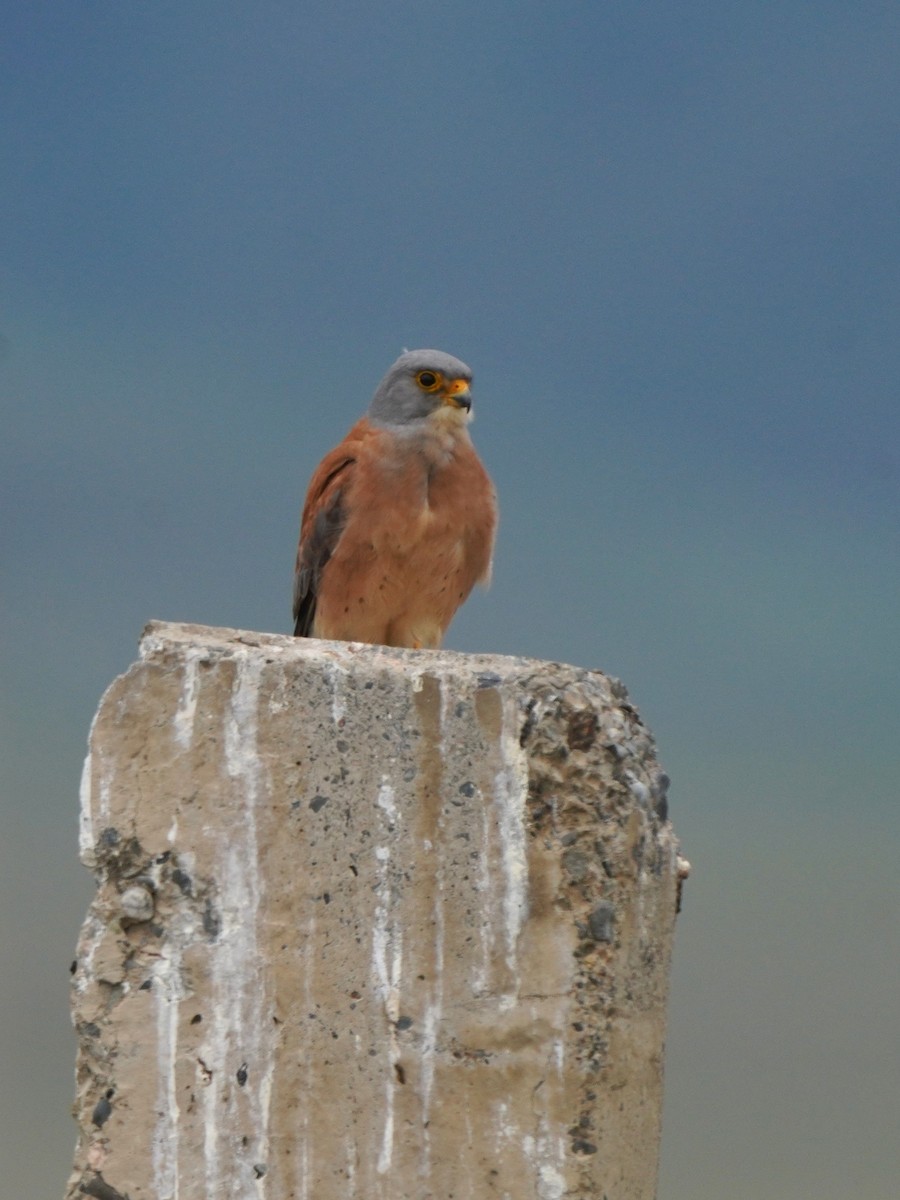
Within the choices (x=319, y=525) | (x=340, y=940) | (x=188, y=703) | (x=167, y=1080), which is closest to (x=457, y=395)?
(x=319, y=525)

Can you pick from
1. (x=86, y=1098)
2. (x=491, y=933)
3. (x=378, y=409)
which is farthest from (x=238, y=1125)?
(x=378, y=409)

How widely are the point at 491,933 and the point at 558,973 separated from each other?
221mm

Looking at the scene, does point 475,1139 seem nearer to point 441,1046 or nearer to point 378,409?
point 441,1046

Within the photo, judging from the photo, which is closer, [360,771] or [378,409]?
[360,771]

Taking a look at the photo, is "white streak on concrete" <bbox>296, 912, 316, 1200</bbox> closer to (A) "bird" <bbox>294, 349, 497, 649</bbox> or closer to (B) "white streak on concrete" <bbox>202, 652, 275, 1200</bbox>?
(B) "white streak on concrete" <bbox>202, 652, 275, 1200</bbox>

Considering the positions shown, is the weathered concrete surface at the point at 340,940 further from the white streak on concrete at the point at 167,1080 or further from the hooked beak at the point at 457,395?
the hooked beak at the point at 457,395

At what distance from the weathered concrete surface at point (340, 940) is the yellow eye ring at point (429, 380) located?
2666mm

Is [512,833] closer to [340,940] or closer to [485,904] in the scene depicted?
[485,904]

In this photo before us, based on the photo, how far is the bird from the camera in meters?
6.27

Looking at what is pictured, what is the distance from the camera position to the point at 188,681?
404cm

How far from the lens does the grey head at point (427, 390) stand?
6.49 meters

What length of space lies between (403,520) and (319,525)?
17.4 inches

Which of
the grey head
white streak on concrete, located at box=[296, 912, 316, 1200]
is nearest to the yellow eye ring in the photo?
the grey head

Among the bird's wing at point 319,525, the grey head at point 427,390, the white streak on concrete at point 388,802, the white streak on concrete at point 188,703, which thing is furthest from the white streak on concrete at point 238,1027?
the grey head at point 427,390
